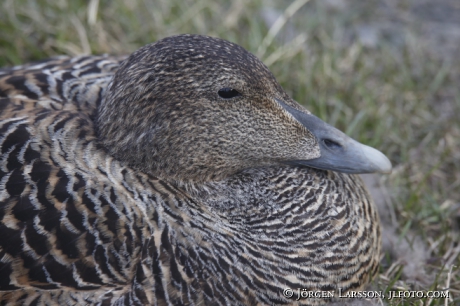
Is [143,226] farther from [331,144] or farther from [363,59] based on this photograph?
[363,59]

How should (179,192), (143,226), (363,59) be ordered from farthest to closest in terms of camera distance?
(363,59)
(179,192)
(143,226)

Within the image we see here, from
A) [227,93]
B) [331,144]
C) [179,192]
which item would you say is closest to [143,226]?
[179,192]

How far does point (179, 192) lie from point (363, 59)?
2.30 m

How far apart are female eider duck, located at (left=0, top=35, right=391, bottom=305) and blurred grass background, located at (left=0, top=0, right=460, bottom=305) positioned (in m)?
0.72

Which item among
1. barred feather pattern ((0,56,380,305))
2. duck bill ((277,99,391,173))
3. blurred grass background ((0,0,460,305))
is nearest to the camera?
barred feather pattern ((0,56,380,305))

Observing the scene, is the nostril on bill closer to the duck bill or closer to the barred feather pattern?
the duck bill

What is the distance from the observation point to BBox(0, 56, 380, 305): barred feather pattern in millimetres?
2195

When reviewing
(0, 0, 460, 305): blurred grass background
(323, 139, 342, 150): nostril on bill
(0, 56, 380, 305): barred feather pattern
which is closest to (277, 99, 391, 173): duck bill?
(323, 139, 342, 150): nostril on bill

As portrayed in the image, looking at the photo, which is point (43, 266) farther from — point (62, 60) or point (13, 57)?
point (13, 57)

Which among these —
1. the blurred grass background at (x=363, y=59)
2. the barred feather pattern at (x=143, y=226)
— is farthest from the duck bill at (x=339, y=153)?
the blurred grass background at (x=363, y=59)

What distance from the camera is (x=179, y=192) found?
2.42 metres

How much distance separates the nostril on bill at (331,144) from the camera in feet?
8.11

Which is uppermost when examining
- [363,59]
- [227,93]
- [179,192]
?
[363,59]

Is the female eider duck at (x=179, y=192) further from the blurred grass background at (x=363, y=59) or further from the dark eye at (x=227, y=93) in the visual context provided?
the blurred grass background at (x=363, y=59)
